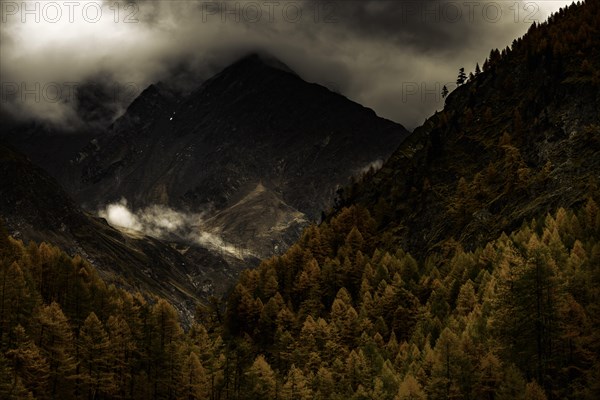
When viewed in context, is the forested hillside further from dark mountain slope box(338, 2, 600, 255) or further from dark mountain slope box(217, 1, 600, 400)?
dark mountain slope box(338, 2, 600, 255)

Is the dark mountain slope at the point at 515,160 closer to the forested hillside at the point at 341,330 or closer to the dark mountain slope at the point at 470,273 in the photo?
the dark mountain slope at the point at 470,273

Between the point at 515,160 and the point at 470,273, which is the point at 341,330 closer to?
the point at 470,273

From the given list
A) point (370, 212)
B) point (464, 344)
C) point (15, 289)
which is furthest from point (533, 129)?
point (15, 289)

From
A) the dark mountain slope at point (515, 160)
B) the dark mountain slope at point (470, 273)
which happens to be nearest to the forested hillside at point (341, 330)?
the dark mountain slope at point (470, 273)

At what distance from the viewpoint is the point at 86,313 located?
109500 millimetres

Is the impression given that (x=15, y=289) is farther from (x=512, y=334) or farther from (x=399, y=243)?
(x=399, y=243)

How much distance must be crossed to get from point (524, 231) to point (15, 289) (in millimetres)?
81228

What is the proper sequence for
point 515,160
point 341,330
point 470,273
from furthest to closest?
point 515,160 < point 470,273 < point 341,330

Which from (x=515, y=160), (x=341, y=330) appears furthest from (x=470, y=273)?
(x=515, y=160)

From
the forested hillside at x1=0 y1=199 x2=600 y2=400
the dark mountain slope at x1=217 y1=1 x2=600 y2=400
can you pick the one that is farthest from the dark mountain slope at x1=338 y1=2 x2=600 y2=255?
the forested hillside at x1=0 y1=199 x2=600 y2=400

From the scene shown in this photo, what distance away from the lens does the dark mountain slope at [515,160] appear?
469ft

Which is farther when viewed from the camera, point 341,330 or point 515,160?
point 515,160

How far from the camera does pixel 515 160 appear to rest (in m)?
157

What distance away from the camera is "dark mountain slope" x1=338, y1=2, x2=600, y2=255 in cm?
14288
